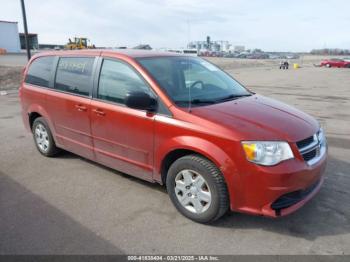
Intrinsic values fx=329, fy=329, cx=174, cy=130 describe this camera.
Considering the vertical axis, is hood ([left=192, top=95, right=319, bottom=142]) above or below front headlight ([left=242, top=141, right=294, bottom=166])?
above

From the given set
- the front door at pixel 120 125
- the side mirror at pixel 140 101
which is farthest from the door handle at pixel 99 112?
the side mirror at pixel 140 101

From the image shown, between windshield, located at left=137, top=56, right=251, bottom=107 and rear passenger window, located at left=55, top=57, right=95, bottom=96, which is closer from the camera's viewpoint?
windshield, located at left=137, top=56, right=251, bottom=107

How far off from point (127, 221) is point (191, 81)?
188 cm

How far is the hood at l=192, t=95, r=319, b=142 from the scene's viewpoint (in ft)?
10.4

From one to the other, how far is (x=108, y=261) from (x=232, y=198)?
1298mm

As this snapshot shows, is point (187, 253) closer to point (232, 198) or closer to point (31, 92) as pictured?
point (232, 198)

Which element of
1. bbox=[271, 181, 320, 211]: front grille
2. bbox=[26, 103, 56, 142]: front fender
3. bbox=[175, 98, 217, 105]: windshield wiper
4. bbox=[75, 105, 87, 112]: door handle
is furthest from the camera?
bbox=[26, 103, 56, 142]: front fender

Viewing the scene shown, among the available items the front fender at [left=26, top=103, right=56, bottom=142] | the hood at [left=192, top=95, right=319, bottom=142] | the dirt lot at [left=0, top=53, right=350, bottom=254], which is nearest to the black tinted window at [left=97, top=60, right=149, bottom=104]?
the hood at [left=192, top=95, right=319, bottom=142]

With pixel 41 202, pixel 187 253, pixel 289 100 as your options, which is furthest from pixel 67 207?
pixel 289 100

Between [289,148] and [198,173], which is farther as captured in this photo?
[198,173]

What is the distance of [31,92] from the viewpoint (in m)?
5.53

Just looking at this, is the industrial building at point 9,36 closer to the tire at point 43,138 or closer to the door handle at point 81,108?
the tire at point 43,138

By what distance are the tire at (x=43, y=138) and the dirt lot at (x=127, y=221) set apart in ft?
1.30

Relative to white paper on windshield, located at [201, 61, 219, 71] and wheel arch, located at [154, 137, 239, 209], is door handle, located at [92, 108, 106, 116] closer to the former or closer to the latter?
wheel arch, located at [154, 137, 239, 209]
